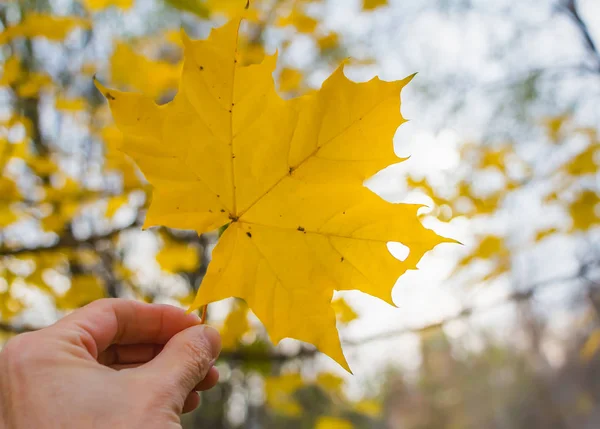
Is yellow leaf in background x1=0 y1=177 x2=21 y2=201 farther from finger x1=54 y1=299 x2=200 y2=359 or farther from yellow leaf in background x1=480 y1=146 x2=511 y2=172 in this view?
yellow leaf in background x1=480 y1=146 x2=511 y2=172

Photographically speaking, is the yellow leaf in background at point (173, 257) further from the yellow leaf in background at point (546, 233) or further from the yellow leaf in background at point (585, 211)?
the yellow leaf in background at point (585, 211)

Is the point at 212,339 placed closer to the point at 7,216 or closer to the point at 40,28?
the point at 40,28

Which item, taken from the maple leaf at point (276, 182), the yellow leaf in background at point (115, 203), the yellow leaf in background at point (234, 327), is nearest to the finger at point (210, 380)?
the maple leaf at point (276, 182)

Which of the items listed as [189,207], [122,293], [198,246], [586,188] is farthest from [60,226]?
[586,188]

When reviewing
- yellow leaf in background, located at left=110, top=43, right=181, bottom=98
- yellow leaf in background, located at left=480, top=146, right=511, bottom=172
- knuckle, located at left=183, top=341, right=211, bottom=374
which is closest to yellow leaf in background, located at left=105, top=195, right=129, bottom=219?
yellow leaf in background, located at left=110, top=43, right=181, bottom=98

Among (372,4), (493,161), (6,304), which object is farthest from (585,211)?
(6,304)

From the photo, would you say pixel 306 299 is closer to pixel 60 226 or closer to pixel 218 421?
pixel 60 226
